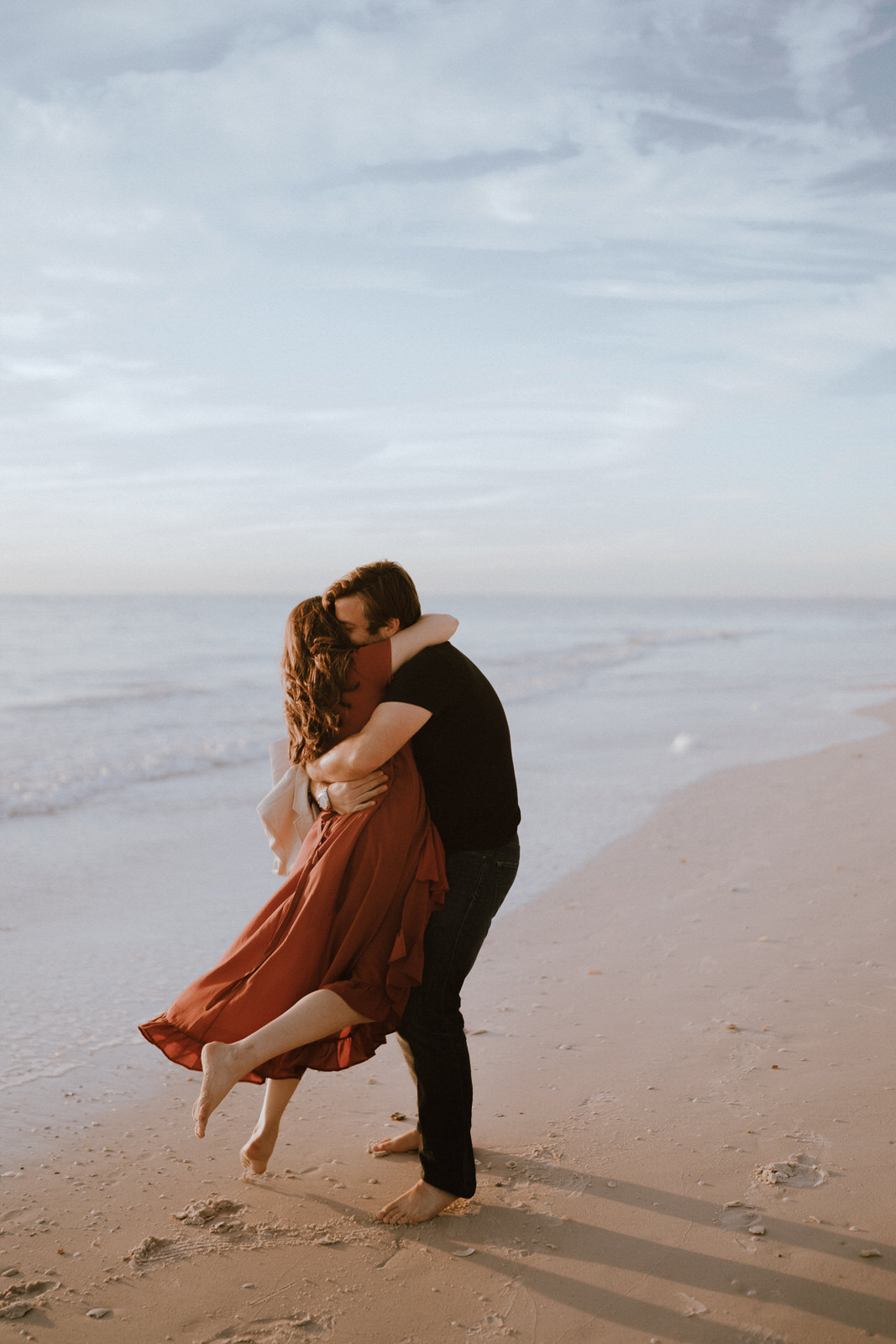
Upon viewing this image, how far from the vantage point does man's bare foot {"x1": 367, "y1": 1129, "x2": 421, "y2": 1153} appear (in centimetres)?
330

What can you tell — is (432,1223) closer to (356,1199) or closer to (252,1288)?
(356,1199)

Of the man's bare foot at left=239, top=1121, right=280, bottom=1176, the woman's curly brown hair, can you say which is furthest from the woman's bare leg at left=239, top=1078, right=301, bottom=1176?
the woman's curly brown hair

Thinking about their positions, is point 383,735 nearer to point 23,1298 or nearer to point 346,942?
point 346,942

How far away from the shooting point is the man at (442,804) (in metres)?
2.87

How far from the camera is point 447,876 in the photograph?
298 centimetres

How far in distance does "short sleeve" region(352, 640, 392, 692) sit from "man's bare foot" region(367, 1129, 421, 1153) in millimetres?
1511

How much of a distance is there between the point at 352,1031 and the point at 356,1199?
541mm

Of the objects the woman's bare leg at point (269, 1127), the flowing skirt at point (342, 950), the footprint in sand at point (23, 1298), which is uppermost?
the flowing skirt at point (342, 950)

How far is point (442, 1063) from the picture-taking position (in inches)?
113

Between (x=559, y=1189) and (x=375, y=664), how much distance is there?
167 cm

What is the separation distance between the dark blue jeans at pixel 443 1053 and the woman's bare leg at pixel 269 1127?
0.44m

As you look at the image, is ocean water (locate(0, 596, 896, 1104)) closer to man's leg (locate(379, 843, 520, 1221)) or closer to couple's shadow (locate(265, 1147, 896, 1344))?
man's leg (locate(379, 843, 520, 1221))

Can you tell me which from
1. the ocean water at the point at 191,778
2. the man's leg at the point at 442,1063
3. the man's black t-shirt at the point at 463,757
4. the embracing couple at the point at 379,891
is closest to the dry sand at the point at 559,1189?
the man's leg at the point at 442,1063

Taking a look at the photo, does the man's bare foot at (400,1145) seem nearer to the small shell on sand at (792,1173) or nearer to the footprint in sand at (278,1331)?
the footprint in sand at (278,1331)
